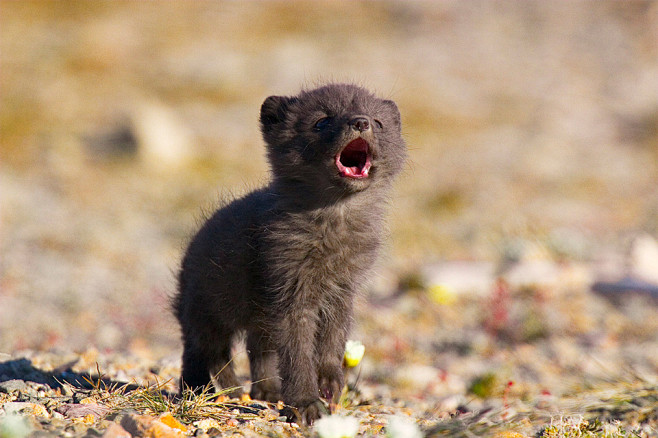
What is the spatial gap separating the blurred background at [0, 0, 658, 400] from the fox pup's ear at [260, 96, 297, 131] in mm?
968

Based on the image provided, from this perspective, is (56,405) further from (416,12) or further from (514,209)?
(416,12)

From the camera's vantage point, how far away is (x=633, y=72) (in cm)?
3384

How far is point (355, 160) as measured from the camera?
174 inches

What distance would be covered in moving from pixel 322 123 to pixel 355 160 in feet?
1.02

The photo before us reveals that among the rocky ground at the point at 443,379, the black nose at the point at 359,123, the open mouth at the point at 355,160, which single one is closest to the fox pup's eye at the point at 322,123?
the open mouth at the point at 355,160

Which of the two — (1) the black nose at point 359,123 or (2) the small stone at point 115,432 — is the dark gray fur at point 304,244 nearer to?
(1) the black nose at point 359,123

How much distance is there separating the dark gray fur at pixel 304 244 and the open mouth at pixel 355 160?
0.14ft

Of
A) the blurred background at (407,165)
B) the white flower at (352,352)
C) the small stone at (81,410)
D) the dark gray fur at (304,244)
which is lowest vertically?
the small stone at (81,410)

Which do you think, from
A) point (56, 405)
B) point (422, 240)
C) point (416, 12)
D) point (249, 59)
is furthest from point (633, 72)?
point (56, 405)

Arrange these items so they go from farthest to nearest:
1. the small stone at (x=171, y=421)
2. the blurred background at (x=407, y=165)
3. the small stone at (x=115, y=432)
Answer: the blurred background at (x=407, y=165) < the small stone at (x=171, y=421) < the small stone at (x=115, y=432)

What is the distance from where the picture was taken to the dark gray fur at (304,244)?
13.6 feet

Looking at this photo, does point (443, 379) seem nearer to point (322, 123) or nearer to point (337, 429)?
point (322, 123)

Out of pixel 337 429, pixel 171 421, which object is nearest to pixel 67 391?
pixel 171 421

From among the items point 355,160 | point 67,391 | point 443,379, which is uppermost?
point 355,160
